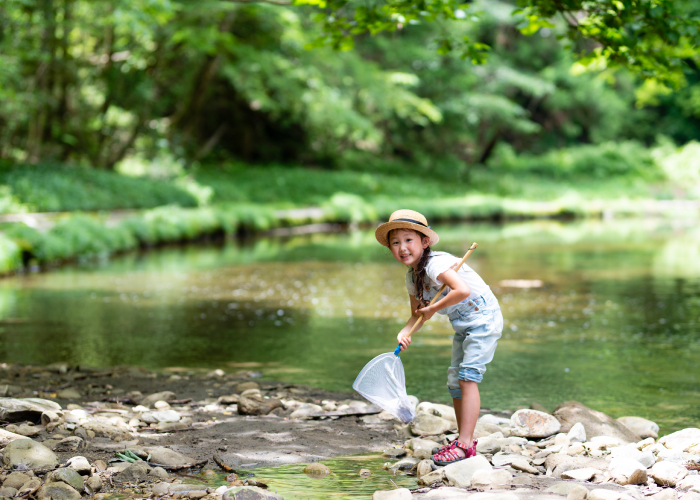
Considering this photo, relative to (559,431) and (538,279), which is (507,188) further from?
(559,431)

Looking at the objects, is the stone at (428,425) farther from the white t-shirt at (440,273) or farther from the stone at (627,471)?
the stone at (627,471)

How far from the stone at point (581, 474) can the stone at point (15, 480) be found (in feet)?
9.03

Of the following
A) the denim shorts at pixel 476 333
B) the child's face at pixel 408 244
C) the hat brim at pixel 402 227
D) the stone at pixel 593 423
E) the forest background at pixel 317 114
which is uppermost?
the forest background at pixel 317 114

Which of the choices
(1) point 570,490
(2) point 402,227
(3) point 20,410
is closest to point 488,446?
(1) point 570,490

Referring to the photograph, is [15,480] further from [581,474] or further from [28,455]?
[581,474]

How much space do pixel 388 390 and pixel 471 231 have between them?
70.5 ft

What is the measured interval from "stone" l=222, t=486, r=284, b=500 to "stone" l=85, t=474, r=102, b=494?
0.67m

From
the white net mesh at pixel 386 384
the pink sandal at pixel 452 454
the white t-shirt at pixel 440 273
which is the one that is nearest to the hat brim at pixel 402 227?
the white t-shirt at pixel 440 273

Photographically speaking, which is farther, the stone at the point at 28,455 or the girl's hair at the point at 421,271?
the girl's hair at the point at 421,271

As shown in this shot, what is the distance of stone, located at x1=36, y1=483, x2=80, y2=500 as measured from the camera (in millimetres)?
3697

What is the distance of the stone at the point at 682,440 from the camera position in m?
4.46

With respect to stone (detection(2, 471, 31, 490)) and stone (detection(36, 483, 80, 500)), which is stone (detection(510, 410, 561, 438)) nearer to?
stone (detection(36, 483, 80, 500))

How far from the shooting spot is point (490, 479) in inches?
160

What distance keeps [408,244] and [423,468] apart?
1.25m
